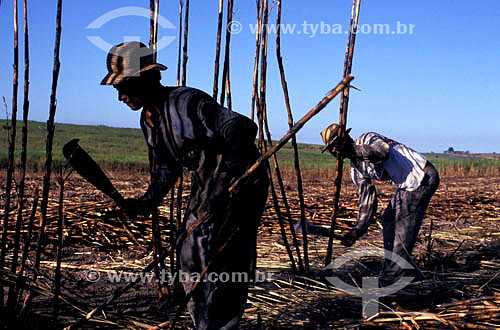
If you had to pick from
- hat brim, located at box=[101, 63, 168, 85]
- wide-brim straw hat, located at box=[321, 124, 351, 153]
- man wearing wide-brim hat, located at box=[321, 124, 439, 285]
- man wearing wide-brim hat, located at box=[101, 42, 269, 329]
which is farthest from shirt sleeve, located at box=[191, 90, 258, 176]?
man wearing wide-brim hat, located at box=[321, 124, 439, 285]

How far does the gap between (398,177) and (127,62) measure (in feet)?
7.12

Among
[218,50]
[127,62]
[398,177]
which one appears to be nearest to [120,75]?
[127,62]

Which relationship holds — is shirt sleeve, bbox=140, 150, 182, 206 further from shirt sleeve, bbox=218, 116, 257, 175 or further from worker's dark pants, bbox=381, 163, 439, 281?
worker's dark pants, bbox=381, 163, 439, 281

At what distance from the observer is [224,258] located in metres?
2.03

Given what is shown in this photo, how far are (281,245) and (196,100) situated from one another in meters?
2.90

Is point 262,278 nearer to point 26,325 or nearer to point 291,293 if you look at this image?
point 291,293

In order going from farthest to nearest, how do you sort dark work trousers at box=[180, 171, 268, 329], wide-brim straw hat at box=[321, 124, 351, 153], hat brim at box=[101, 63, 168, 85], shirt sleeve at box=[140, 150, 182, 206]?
wide-brim straw hat at box=[321, 124, 351, 153], shirt sleeve at box=[140, 150, 182, 206], dark work trousers at box=[180, 171, 268, 329], hat brim at box=[101, 63, 168, 85]

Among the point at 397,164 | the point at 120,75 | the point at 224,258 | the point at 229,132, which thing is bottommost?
the point at 224,258

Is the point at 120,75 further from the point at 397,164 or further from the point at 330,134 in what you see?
the point at 397,164

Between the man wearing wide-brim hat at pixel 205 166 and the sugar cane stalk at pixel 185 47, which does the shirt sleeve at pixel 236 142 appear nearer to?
the man wearing wide-brim hat at pixel 205 166

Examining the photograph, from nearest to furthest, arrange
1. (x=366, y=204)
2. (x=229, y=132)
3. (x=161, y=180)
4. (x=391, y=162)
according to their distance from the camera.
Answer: (x=229, y=132) → (x=161, y=180) → (x=391, y=162) → (x=366, y=204)

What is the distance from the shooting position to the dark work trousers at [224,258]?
201 cm

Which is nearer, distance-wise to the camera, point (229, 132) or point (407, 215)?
point (229, 132)

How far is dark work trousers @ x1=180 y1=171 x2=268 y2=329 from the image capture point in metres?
2.01
